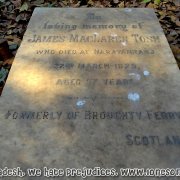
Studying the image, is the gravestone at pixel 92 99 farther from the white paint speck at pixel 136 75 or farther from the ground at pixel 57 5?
the ground at pixel 57 5

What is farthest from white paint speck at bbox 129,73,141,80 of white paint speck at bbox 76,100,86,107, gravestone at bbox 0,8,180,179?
white paint speck at bbox 76,100,86,107

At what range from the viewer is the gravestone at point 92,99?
6.08ft

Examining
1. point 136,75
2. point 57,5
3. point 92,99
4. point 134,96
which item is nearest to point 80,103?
point 92,99

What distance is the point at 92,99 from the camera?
2.24 metres

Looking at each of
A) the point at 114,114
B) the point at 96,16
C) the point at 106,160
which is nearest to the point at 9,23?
the point at 96,16

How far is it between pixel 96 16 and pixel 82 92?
1.23m

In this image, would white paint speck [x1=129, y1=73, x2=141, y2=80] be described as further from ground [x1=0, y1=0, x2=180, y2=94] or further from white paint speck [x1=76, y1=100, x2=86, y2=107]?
ground [x1=0, y1=0, x2=180, y2=94]

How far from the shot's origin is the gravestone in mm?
1854

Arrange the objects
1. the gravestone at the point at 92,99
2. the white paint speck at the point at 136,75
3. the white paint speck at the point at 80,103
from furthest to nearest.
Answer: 1. the white paint speck at the point at 136,75
2. the white paint speck at the point at 80,103
3. the gravestone at the point at 92,99

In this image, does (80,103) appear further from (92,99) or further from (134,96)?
(134,96)

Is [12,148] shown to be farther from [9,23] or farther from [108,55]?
[9,23]

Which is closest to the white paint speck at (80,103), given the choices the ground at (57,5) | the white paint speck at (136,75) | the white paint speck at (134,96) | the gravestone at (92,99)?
the gravestone at (92,99)

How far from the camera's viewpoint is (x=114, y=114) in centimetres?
212

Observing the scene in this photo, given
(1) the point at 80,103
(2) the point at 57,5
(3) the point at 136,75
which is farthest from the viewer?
(2) the point at 57,5
